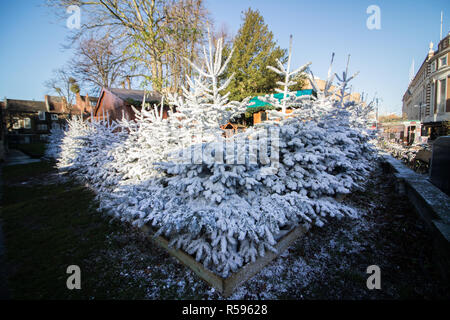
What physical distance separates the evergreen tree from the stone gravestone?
18.2 metres

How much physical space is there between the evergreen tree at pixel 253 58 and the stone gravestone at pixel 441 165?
59.6 ft

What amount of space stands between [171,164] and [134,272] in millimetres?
1764

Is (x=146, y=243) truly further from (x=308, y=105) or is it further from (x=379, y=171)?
(x=379, y=171)

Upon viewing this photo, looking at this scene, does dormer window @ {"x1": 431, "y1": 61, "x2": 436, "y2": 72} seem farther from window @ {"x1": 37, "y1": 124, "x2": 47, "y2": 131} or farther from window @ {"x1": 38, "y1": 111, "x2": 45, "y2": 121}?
window @ {"x1": 38, "y1": 111, "x2": 45, "y2": 121}

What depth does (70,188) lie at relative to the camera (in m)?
7.71

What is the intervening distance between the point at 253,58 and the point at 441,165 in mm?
21215

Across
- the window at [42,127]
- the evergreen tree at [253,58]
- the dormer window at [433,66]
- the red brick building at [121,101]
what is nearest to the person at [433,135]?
the dormer window at [433,66]

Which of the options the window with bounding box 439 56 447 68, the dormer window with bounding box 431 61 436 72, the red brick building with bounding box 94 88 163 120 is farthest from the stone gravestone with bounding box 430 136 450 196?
the dormer window with bounding box 431 61 436 72

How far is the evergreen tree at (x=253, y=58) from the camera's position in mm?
21156

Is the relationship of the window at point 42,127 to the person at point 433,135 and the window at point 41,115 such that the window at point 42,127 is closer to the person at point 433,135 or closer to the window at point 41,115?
the window at point 41,115

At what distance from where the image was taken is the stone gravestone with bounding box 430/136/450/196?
163 inches

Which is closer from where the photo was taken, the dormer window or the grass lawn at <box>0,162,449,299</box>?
the grass lawn at <box>0,162,449,299</box>

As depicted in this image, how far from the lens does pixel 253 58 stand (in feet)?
71.8
